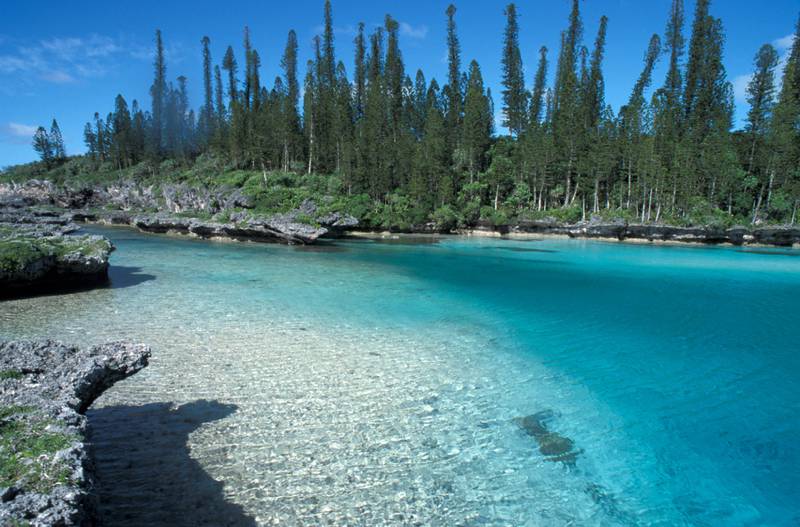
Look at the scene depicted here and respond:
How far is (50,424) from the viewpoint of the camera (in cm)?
381

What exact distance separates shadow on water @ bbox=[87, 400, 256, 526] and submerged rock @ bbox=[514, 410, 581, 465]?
4.36 meters

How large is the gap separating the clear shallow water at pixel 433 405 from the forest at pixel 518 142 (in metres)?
35.4

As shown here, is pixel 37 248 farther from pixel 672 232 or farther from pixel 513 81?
pixel 513 81

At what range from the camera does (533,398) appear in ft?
26.9

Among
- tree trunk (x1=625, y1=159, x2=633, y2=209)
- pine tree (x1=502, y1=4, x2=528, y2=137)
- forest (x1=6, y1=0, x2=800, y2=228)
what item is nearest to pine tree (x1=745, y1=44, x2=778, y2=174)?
forest (x1=6, y1=0, x2=800, y2=228)

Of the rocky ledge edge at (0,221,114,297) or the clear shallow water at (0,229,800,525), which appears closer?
the clear shallow water at (0,229,800,525)

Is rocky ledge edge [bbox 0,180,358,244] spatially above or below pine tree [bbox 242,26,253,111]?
A: below

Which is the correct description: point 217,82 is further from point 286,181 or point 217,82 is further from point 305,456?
point 305,456

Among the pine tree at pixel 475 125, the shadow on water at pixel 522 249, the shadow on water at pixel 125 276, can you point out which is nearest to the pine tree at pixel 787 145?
the shadow on water at pixel 522 249

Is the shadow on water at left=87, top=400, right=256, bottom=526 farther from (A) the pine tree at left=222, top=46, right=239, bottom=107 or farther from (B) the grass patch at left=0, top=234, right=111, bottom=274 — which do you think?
(A) the pine tree at left=222, top=46, right=239, bottom=107

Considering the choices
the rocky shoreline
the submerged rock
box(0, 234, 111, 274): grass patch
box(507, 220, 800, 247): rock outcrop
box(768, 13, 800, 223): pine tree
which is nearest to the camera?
the submerged rock

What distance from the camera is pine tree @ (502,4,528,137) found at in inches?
2611

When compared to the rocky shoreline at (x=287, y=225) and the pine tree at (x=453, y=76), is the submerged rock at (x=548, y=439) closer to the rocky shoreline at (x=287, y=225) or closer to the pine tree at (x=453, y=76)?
the rocky shoreline at (x=287, y=225)

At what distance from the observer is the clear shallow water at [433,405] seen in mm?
5297
